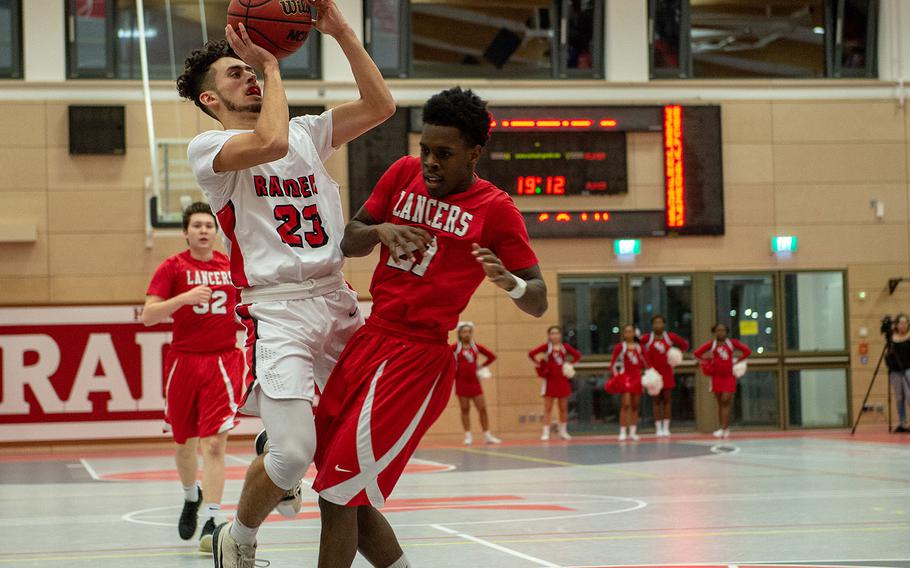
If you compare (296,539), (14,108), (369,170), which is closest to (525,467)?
(296,539)

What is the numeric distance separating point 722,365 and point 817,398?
9.10 ft

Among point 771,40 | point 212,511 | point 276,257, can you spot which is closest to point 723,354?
point 771,40

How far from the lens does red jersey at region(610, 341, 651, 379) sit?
61.0 ft

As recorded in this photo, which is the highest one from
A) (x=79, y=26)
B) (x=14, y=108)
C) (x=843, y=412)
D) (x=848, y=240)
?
(x=79, y=26)

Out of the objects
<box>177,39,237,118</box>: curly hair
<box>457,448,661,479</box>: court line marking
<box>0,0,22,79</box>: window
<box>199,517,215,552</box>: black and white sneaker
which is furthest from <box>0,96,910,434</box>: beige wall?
<box>177,39,237,118</box>: curly hair

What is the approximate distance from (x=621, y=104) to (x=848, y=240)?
15.1ft

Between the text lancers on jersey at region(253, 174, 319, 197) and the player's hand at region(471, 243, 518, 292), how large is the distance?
0.78 metres

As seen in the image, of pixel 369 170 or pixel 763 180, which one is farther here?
pixel 763 180

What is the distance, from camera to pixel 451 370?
14.3ft

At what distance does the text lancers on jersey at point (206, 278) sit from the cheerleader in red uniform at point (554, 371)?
11669mm

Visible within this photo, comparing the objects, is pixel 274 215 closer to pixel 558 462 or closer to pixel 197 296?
pixel 197 296

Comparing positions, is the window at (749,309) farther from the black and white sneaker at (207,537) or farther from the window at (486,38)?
the black and white sneaker at (207,537)

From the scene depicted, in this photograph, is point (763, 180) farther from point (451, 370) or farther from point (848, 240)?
point (451, 370)

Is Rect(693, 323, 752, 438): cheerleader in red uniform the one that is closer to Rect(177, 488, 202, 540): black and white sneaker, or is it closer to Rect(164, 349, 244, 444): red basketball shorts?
Rect(164, 349, 244, 444): red basketball shorts
